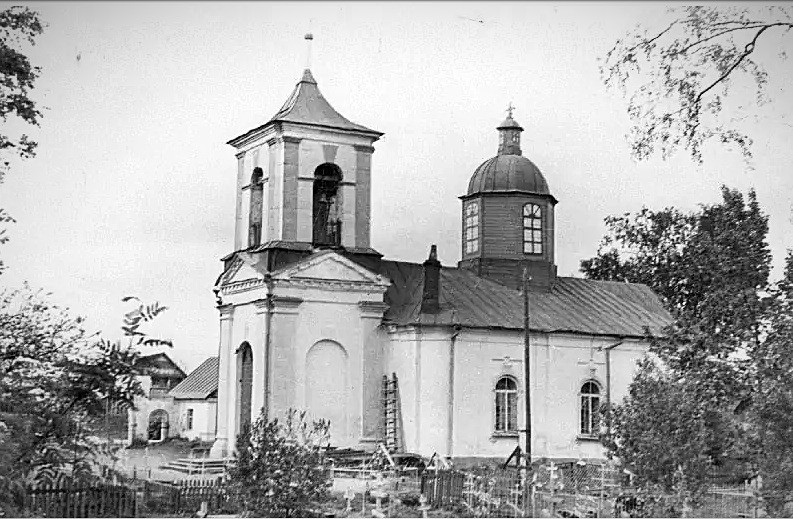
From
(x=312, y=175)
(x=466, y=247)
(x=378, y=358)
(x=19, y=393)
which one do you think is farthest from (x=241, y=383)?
(x=19, y=393)

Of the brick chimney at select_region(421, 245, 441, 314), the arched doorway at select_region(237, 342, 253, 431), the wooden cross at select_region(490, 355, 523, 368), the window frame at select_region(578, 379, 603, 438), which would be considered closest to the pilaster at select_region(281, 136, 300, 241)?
the arched doorway at select_region(237, 342, 253, 431)

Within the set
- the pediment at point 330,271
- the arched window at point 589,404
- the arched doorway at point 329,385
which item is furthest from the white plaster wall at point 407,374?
the arched window at point 589,404

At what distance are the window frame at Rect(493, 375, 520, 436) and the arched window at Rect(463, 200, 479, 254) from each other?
5.69 meters

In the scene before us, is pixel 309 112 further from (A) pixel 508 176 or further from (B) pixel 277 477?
(B) pixel 277 477

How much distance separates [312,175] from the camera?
1303 inches

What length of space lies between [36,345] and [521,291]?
23.7m

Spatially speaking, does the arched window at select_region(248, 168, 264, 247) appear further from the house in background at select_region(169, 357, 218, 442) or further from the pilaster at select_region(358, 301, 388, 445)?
the house in background at select_region(169, 357, 218, 442)

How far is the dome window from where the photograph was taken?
124 ft

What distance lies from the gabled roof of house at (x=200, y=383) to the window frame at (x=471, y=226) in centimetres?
1434

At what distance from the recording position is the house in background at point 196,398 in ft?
155

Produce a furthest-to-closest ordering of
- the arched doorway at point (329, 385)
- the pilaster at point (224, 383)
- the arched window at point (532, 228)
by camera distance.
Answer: the arched window at point (532, 228), the pilaster at point (224, 383), the arched doorway at point (329, 385)

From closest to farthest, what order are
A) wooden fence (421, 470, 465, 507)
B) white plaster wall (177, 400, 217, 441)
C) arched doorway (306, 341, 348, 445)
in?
wooden fence (421, 470, 465, 507)
arched doorway (306, 341, 348, 445)
white plaster wall (177, 400, 217, 441)

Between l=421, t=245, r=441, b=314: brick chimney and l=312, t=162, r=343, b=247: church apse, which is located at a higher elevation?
l=312, t=162, r=343, b=247: church apse

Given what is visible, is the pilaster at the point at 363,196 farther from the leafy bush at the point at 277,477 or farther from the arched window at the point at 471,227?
the leafy bush at the point at 277,477
